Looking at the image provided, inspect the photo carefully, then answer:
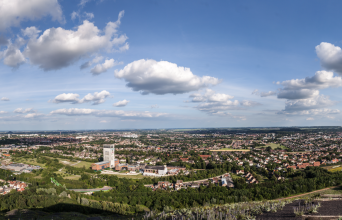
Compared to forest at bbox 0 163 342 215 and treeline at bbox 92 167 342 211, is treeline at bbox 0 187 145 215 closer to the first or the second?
forest at bbox 0 163 342 215

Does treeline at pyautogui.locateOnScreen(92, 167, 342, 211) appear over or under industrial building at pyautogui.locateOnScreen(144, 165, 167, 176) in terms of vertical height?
over

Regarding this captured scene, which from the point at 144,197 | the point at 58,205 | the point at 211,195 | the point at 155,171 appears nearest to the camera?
the point at 58,205

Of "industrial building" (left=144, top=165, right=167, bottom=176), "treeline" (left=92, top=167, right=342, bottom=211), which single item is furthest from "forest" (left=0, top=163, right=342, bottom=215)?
"industrial building" (left=144, top=165, right=167, bottom=176)

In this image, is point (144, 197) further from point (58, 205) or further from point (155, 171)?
point (155, 171)

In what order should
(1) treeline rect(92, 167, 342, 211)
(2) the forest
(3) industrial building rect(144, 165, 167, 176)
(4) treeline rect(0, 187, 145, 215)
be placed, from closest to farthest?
(4) treeline rect(0, 187, 145, 215) < (2) the forest < (1) treeline rect(92, 167, 342, 211) < (3) industrial building rect(144, 165, 167, 176)

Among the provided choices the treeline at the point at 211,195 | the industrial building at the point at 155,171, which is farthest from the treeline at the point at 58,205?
the industrial building at the point at 155,171

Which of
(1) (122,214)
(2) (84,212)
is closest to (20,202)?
(2) (84,212)

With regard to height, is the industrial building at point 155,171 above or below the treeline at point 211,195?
below

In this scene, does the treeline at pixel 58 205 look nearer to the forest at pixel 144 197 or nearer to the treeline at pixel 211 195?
the forest at pixel 144 197

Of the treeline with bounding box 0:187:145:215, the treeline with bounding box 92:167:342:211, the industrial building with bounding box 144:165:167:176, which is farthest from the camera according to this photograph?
the industrial building with bounding box 144:165:167:176

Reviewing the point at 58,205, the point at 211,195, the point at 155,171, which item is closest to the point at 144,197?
the point at 211,195

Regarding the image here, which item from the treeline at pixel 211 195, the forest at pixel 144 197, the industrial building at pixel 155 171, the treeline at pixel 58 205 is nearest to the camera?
the treeline at pixel 58 205

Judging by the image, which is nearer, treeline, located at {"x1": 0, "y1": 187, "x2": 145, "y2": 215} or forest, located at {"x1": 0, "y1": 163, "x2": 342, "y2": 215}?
treeline, located at {"x1": 0, "y1": 187, "x2": 145, "y2": 215}
